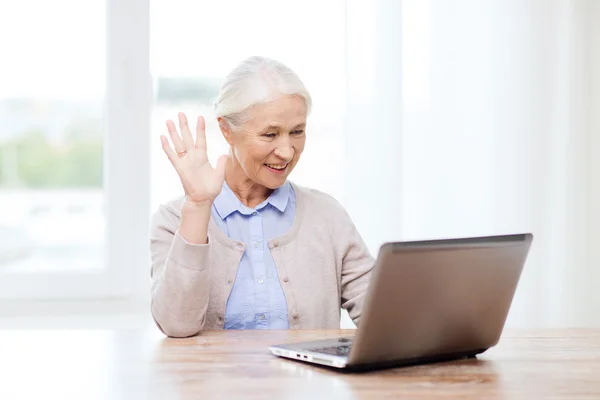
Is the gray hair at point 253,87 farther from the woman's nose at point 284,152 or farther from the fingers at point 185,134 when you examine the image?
the fingers at point 185,134

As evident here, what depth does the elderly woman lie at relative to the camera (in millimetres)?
1866

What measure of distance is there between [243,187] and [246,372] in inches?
30.5

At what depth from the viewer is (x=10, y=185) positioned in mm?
2793

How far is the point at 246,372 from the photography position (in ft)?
4.25

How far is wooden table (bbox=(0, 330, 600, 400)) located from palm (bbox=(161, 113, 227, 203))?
295 mm

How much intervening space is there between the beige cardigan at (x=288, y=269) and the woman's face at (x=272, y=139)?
Result: 14 centimetres

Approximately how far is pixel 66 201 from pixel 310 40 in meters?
1.01

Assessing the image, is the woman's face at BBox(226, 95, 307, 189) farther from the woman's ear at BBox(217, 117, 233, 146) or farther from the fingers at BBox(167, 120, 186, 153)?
the fingers at BBox(167, 120, 186, 153)

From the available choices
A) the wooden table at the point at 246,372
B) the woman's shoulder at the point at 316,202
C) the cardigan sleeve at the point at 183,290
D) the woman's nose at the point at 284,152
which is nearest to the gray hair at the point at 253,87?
the woman's nose at the point at 284,152

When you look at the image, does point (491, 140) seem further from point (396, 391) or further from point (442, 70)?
point (396, 391)

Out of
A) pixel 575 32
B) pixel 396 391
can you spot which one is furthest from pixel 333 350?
pixel 575 32

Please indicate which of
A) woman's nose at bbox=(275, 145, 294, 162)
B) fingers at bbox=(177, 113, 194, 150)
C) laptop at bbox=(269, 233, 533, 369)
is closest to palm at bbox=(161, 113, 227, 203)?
fingers at bbox=(177, 113, 194, 150)

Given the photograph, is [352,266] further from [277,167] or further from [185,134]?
[185,134]

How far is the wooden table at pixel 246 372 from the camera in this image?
46.4 inches
